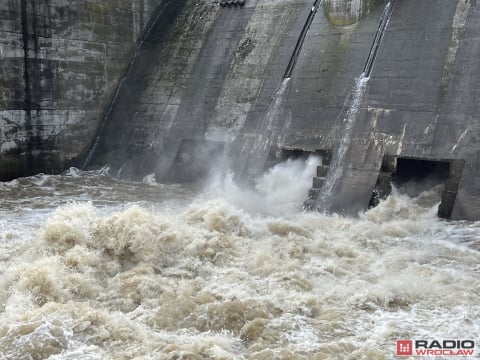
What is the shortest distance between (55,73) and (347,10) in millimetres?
7499

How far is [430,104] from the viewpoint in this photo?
10.4m

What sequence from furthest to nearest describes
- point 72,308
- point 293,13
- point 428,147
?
point 293,13
point 428,147
point 72,308

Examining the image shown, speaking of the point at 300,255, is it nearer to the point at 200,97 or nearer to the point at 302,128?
the point at 302,128

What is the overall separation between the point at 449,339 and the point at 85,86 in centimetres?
1168

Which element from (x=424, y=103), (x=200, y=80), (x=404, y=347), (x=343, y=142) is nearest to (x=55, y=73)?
(x=200, y=80)

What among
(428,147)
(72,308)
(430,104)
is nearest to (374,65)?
(430,104)

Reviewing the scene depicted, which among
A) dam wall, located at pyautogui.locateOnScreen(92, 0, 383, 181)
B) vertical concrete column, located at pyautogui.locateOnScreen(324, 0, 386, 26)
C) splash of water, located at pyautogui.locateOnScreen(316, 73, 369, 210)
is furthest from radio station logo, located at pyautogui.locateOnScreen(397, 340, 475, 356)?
vertical concrete column, located at pyautogui.locateOnScreen(324, 0, 386, 26)

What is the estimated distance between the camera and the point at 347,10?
12781mm

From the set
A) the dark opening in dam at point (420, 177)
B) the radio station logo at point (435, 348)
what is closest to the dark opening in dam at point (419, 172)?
the dark opening in dam at point (420, 177)

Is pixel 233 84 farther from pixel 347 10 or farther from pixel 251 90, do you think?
pixel 347 10

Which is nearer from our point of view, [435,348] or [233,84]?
[435,348]

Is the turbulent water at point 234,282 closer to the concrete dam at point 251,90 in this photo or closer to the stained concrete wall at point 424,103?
the stained concrete wall at point 424,103

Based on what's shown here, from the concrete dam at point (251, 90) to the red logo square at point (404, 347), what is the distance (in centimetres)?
433

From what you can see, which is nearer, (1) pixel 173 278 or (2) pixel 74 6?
(1) pixel 173 278
